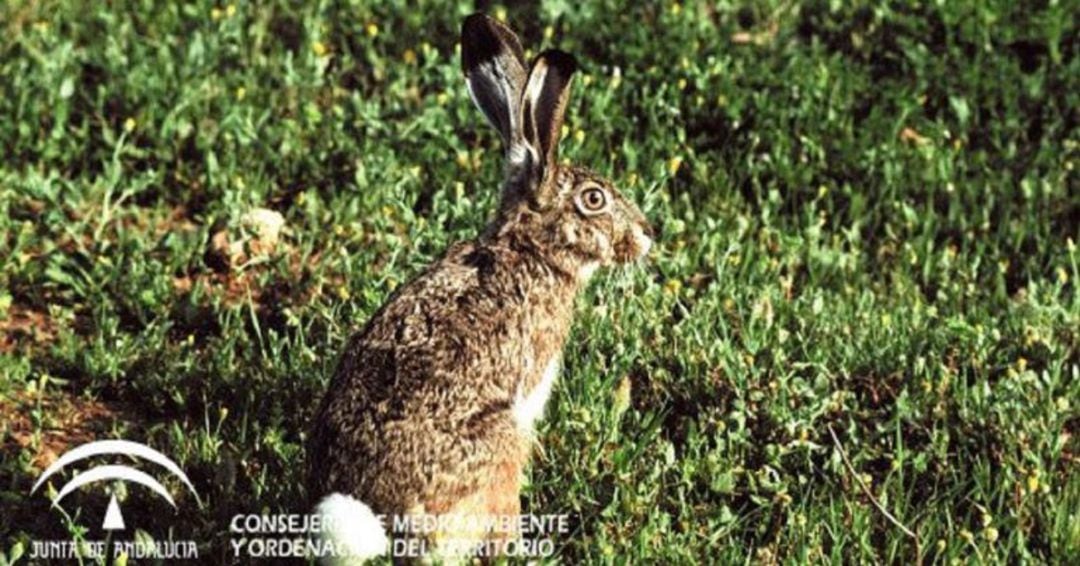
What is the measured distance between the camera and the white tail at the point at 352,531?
580cm

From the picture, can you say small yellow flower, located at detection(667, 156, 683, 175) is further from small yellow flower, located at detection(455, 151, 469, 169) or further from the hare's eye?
the hare's eye

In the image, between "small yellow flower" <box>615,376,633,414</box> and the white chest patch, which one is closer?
the white chest patch

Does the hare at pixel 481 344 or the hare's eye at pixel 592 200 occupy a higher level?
the hare's eye at pixel 592 200

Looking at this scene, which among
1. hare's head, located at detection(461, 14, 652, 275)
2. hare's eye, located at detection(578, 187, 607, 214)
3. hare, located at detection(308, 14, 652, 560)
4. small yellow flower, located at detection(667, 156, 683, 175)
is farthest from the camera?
small yellow flower, located at detection(667, 156, 683, 175)

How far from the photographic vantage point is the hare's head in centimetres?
665

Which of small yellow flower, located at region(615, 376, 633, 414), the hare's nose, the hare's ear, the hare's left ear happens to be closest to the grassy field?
small yellow flower, located at region(615, 376, 633, 414)

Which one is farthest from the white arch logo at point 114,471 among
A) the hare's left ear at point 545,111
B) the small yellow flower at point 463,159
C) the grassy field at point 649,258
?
the small yellow flower at point 463,159

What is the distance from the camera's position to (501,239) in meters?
6.80

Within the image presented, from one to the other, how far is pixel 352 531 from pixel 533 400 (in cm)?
100

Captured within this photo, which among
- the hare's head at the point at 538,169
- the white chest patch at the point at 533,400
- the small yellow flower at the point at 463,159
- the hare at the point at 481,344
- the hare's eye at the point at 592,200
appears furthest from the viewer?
the small yellow flower at the point at 463,159

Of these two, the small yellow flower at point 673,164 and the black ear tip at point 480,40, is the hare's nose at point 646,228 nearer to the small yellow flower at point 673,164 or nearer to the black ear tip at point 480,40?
the black ear tip at point 480,40

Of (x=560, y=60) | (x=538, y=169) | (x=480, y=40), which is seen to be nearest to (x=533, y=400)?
(x=538, y=169)

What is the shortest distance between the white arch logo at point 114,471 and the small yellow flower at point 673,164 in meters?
2.81

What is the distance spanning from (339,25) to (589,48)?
1352mm
